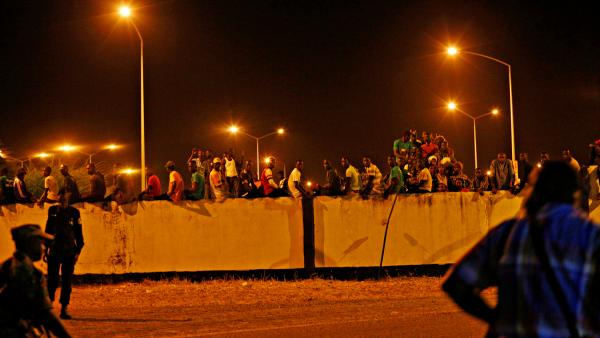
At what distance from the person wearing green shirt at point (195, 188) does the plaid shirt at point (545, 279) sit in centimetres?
1407

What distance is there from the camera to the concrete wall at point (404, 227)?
15.8m

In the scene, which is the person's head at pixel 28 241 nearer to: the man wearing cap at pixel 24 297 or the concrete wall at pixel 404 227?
the man wearing cap at pixel 24 297

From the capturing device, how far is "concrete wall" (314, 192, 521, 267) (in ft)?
51.9

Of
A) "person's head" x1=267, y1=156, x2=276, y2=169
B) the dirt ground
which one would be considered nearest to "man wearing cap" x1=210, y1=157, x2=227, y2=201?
"person's head" x1=267, y1=156, x2=276, y2=169

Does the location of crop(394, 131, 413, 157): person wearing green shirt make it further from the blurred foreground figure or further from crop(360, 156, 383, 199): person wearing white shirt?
the blurred foreground figure

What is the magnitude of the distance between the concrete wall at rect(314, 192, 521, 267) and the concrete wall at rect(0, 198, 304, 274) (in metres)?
0.66

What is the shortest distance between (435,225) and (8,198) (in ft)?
30.7

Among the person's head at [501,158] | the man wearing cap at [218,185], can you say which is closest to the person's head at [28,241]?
the man wearing cap at [218,185]

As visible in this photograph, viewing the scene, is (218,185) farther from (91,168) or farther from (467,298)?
(467,298)

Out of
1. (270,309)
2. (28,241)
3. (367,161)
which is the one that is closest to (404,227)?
(367,161)

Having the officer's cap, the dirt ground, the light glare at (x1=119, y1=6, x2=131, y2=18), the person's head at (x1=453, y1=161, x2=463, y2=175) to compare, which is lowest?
the dirt ground

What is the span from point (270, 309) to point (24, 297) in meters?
7.55

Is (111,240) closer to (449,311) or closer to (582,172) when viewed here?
(449,311)

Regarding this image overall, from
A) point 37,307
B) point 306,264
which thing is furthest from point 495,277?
point 306,264
